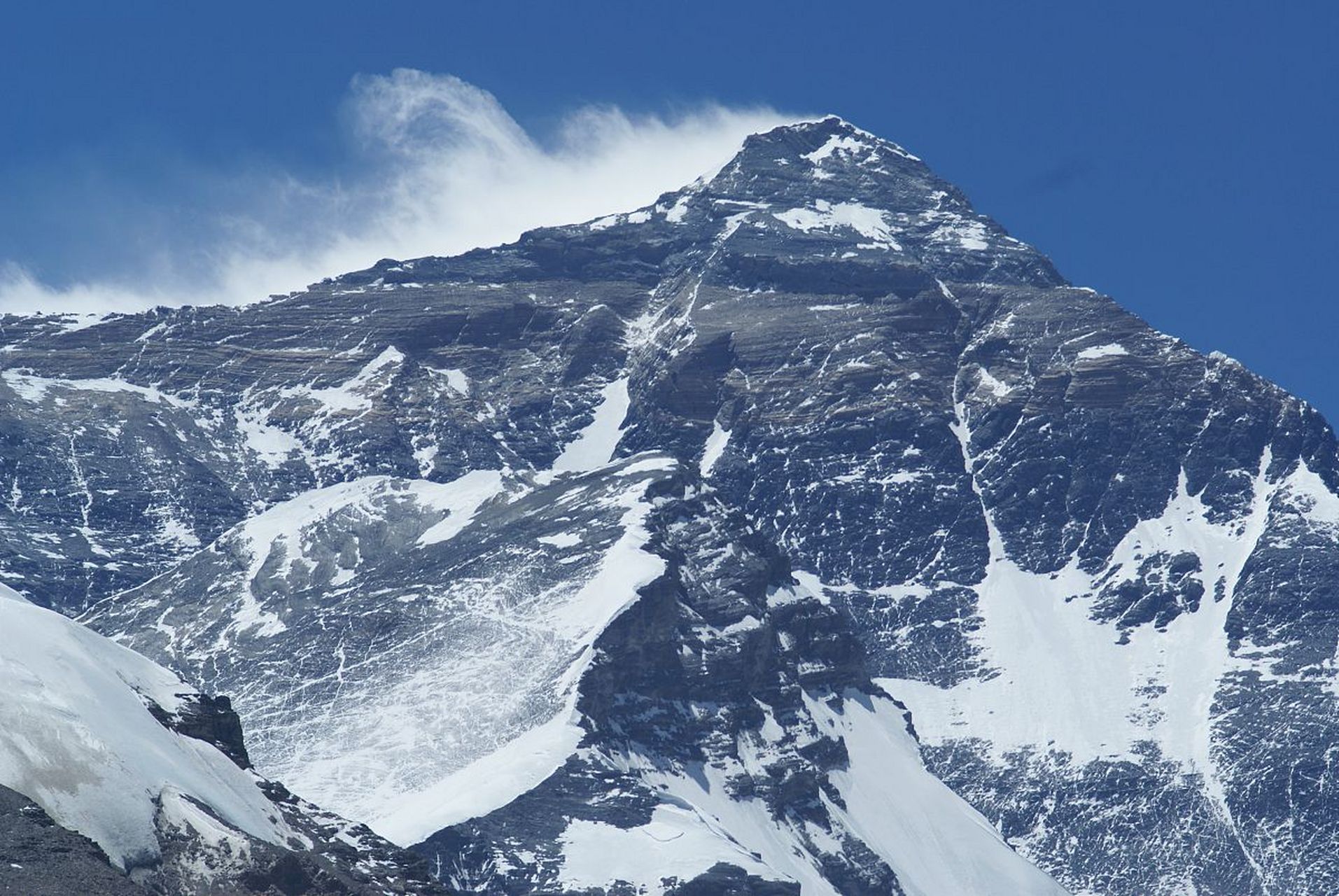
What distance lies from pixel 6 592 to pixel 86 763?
45.0 m

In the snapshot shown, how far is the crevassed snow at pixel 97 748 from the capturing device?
152000 mm

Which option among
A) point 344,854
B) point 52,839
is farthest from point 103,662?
point 52,839

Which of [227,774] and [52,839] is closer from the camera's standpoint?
[52,839]

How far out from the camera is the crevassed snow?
152 meters

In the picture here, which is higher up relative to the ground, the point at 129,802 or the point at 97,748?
the point at 97,748

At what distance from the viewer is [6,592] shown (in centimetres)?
19775

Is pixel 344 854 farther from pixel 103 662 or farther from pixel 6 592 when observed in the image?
pixel 6 592

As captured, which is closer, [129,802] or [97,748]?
[129,802]

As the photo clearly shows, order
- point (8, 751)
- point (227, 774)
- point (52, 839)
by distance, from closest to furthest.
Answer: point (52, 839) → point (8, 751) → point (227, 774)

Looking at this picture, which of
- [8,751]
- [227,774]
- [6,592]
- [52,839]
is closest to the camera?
[52,839]

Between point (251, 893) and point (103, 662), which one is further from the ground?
point (103, 662)

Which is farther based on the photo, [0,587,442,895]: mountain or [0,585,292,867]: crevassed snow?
[0,585,292,867]: crevassed snow

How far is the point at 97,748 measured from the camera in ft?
512

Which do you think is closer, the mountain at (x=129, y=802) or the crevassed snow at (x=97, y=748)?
the mountain at (x=129, y=802)
